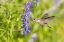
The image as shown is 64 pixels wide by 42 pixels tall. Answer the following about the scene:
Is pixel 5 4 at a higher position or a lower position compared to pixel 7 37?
higher

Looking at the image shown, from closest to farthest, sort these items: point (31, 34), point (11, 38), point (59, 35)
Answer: point (11, 38) → point (31, 34) → point (59, 35)

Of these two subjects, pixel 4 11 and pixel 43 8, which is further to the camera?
pixel 43 8

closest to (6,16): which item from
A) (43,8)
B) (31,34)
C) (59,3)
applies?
(31,34)

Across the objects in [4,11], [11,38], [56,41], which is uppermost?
[4,11]

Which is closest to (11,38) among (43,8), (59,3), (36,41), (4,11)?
(4,11)

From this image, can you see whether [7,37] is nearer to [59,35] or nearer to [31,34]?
[31,34]

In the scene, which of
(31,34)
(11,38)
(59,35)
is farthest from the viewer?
(59,35)

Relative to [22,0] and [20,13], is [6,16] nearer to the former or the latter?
[20,13]
